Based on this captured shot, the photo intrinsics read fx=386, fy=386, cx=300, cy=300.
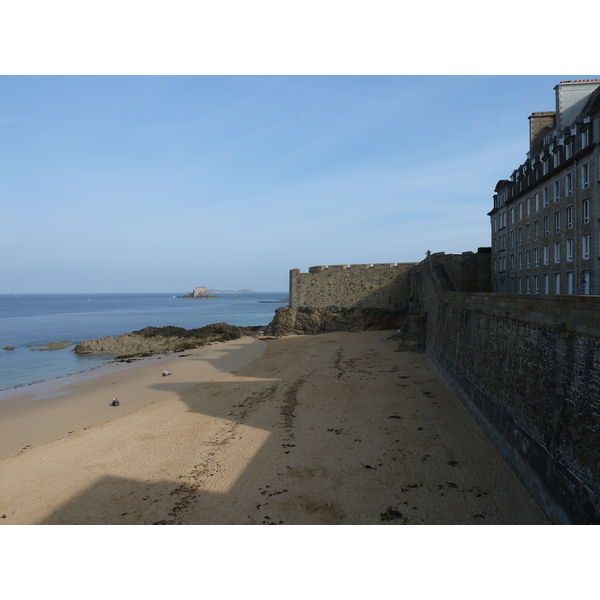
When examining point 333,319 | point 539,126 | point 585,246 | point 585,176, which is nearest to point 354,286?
point 333,319

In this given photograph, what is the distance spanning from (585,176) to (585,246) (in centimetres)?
300

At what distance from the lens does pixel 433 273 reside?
19.6 meters

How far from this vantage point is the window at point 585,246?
16.7 meters

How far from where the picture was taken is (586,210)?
16.7 meters

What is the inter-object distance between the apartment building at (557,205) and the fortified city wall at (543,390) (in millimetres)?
9409

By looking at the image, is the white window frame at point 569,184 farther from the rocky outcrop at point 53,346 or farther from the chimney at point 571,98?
the rocky outcrop at point 53,346

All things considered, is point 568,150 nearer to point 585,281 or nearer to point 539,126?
point 539,126

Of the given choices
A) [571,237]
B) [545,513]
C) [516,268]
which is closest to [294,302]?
[516,268]

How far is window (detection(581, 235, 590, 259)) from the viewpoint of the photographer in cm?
1669

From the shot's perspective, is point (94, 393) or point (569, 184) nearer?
point (569, 184)

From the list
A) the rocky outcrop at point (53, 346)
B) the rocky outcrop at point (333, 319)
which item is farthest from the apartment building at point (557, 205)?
the rocky outcrop at point (53, 346)

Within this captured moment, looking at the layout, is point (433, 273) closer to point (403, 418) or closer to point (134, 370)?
point (403, 418)

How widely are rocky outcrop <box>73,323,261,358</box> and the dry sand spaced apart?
15.2 meters

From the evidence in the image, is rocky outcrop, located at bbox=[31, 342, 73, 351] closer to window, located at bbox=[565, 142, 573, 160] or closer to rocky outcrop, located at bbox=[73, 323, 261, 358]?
rocky outcrop, located at bbox=[73, 323, 261, 358]
